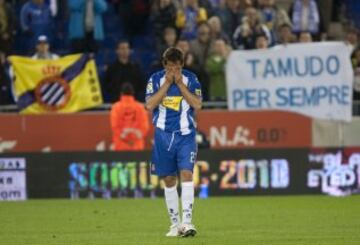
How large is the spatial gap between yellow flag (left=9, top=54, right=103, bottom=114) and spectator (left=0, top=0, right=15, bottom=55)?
43.9 inches

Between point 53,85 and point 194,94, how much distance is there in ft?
35.0

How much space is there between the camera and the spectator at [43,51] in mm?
23484

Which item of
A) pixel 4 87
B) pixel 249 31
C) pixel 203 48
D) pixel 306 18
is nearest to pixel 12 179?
pixel 4 87

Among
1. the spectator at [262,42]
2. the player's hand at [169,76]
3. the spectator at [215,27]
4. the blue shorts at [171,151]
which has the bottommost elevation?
the blue shorts at [171,151]

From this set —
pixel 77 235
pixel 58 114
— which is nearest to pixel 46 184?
pixel 58 114

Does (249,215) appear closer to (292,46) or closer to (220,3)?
(292,46)

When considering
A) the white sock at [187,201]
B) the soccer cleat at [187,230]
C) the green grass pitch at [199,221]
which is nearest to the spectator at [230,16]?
the green grass pitch at [199,221]

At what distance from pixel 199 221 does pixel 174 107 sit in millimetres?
2966

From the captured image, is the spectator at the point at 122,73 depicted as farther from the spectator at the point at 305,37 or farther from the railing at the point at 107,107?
the spectator at the point at 305,37

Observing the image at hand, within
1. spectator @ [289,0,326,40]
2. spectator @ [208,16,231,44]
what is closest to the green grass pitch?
spectator @ [208,16,231,44]

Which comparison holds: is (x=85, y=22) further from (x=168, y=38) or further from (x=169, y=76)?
(x=169, y=76)

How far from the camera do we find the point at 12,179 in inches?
866

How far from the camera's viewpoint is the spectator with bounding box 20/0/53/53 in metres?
24.6

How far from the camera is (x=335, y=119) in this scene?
78.1 feet
